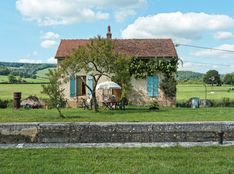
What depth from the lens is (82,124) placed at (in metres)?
9.58

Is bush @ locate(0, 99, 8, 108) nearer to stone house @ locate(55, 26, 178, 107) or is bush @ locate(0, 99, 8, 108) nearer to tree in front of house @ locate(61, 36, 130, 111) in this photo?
stone house @ locate(55, 26, 178, 107)

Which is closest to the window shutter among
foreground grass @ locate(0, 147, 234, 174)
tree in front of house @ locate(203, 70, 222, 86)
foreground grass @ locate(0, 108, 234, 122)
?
foreground grass @ locate(0, 108, 234, 122)

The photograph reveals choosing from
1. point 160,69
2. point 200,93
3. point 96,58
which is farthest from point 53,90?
point 200,93

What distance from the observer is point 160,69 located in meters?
26.5

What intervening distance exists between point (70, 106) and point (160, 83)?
19.6ft

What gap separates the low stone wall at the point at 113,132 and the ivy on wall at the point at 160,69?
1704cm

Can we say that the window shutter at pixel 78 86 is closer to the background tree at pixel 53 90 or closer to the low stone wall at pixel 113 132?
the background tree at pixel 53 90

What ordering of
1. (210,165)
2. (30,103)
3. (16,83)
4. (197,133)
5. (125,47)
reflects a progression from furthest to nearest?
(16,83), (125,47), (30,103), (197,133), (210,165)

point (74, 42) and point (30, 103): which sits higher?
point (74, 42)

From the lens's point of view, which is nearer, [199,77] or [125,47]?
[125,47]

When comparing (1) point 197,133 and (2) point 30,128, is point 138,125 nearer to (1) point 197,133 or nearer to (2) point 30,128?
(1) point 197,133

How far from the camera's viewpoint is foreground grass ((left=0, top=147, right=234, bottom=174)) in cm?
636

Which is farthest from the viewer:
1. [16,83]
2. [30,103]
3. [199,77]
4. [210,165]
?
[199,77]

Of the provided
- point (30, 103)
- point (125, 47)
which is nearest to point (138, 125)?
point (30, 103)
